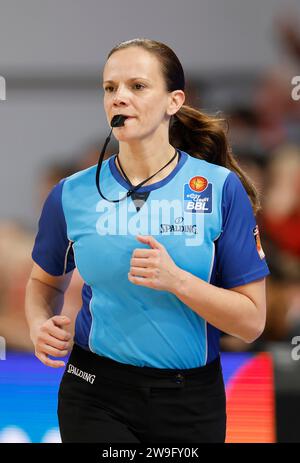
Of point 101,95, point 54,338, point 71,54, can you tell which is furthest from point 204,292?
point 71,54

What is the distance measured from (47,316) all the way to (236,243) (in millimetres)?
462

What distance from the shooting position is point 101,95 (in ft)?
14.5

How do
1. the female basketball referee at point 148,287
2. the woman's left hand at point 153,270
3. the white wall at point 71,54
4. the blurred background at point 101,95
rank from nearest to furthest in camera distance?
the woman's left hand at point 153,270 < the female basketball referee at point 148,287 < the blurred background at point 101,95 < the white wall at point 71,54

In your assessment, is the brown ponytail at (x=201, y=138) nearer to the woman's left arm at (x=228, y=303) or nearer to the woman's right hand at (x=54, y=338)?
the woman's left arm at (x=228, y=303)

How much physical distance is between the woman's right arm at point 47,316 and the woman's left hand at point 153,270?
220 millimetres

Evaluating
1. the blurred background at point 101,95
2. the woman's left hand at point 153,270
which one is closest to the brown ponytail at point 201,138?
the woman's left hand at point 153,270

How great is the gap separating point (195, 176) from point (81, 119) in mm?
2777

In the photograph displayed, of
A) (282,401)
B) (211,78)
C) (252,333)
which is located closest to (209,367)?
(252,333)

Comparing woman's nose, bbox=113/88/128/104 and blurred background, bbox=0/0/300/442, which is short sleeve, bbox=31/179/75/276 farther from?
blurred background, bbox=0/0/300/442

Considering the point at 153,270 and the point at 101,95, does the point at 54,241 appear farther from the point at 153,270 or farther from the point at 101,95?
the point at 101,95

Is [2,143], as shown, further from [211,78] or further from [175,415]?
[175,415]

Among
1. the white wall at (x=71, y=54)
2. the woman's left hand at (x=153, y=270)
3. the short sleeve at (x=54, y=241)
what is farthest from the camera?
the white wall at (x=71, y=54)

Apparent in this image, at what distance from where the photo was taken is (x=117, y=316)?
1.83 m

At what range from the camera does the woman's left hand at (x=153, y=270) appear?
1696mm
